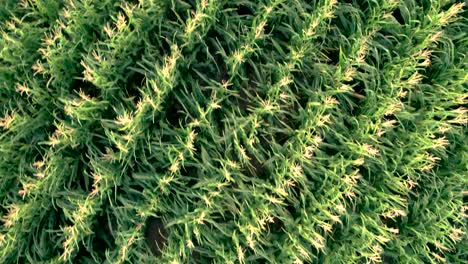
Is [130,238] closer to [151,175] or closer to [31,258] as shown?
[151,175]

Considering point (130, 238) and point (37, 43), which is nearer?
point (130, 238)

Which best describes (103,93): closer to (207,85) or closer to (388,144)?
(207,85)

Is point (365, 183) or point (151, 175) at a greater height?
point (151, 175)

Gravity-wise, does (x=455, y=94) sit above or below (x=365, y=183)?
above

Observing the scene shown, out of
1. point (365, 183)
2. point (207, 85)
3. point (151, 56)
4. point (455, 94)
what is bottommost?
point (365, 183)

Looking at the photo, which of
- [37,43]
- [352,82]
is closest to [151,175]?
[37,43]

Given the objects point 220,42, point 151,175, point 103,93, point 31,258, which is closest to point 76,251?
point 31,258
